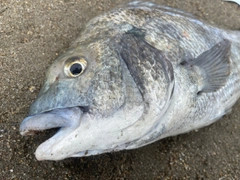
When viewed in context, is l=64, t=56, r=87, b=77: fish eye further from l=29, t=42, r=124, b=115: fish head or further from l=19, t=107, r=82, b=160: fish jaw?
l=19, t=107, r=82, b=160: fish jaw

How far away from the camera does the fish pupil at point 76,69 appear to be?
167cm

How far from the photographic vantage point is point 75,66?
1698 millimetres

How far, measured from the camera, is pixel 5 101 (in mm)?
2404

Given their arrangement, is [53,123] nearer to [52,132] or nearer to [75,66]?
[75,66]

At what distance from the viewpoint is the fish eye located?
65.8 inches

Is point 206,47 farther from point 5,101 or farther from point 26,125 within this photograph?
point 5,101

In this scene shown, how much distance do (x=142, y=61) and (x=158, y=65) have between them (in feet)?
0.40

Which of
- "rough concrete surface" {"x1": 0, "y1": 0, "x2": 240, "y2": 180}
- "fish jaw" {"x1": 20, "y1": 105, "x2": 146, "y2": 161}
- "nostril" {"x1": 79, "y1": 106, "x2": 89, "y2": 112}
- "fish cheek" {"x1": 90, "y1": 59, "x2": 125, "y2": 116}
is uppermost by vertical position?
"fish cheek" {"x1": 90, "y1": 59, "x2": 125, "y2": 116}

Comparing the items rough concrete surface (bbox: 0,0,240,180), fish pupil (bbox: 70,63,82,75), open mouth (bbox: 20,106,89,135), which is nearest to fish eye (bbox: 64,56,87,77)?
fish pupil (bbox: 70,63,82,75)

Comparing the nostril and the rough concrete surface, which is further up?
the nostril

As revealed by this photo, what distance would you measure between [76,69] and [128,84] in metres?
0.32

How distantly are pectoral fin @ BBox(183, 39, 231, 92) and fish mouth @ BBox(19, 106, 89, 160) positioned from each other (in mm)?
1030

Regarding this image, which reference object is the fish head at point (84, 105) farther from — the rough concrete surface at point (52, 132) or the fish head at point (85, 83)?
the rough concrete surface at point (52, 132)

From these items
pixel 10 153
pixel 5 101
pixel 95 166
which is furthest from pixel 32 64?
pixel 95 166
